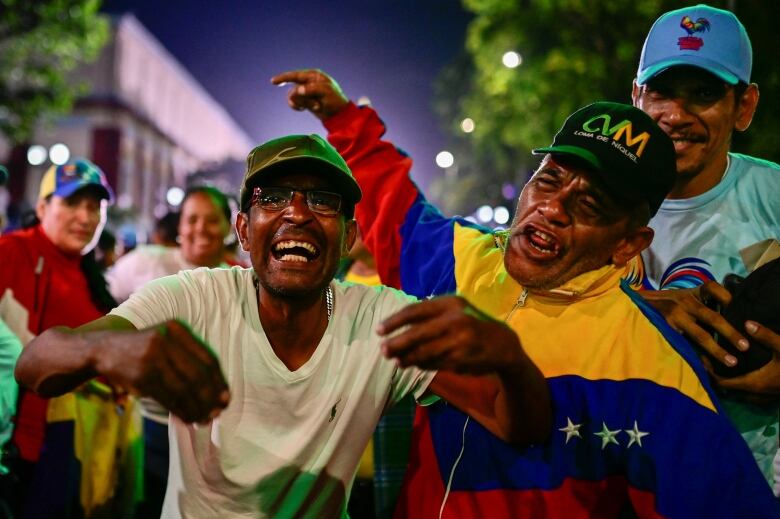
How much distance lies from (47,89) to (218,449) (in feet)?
76.7

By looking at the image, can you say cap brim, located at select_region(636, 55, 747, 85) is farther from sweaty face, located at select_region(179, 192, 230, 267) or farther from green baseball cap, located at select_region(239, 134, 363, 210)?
sweaty face, located at select_region(179, 192, 230, 267)

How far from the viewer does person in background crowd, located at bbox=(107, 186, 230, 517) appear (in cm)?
531

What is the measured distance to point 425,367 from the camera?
189 cm

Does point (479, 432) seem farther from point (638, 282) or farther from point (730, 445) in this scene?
point (638, 282)

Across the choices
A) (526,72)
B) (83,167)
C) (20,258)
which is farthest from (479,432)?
(526,72)

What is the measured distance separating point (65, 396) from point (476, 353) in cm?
410

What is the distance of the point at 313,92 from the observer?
345cm

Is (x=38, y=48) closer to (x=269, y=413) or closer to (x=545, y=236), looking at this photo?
(x=269, y=413)

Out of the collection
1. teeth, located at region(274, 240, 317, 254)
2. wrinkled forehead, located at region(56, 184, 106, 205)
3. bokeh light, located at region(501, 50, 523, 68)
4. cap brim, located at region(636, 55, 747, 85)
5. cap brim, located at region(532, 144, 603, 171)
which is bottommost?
teeth, located at region(274, 240, 317, 254)

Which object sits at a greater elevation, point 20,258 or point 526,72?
point 526,72

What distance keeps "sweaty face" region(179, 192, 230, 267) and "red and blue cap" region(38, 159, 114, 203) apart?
830 mm

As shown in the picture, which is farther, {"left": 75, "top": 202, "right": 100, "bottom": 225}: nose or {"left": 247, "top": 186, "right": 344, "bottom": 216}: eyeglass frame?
{"left": 75, "top": 202, "right": 100, "bottom": 225}: nose

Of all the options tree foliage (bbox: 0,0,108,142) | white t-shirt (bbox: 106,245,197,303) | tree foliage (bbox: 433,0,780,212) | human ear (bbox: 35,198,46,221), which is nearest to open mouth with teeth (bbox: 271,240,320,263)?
human ear (bbox: 35,198,46,221)

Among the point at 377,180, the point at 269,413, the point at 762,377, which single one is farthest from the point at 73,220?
the point at 762,377
